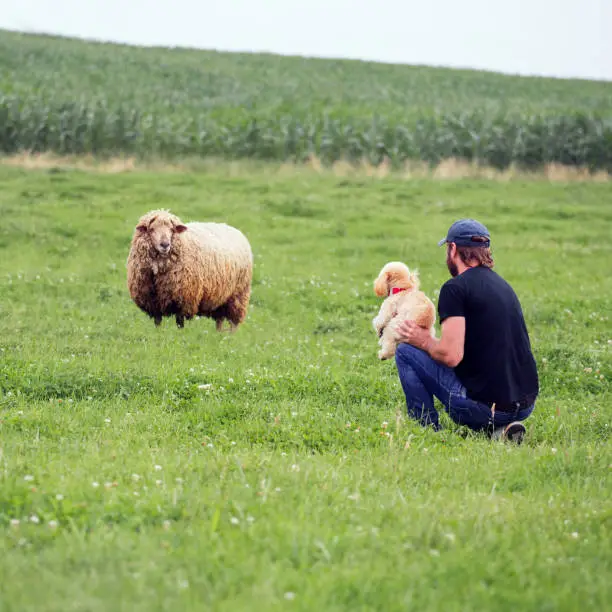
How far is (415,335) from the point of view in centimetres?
636

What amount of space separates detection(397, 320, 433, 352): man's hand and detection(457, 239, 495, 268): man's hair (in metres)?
0.63

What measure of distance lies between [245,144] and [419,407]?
911 inches

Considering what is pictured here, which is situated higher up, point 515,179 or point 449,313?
point 515,179

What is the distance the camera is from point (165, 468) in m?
5.05

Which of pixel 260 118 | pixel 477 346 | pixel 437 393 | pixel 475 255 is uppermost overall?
pixel 260 118

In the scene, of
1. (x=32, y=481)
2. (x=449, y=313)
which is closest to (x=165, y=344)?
(x=449, y=313)

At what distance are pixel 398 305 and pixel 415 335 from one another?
0.88 m

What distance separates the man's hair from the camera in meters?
6.27

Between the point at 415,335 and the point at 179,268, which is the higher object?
the point at 415,335

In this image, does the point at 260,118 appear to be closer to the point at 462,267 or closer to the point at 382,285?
the point at 382,285

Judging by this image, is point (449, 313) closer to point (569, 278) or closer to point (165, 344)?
point (165, 344)

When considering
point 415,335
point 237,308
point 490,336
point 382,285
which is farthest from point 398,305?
point 237,308

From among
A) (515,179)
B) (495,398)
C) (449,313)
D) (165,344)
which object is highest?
(515,179)

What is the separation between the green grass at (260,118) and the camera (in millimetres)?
27875
